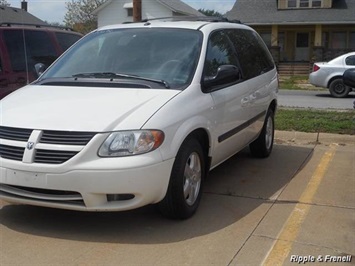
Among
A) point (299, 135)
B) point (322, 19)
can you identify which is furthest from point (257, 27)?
point (299, 135)

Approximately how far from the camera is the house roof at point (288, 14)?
30938mm

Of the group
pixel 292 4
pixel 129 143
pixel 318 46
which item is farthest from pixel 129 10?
pixel 129 143

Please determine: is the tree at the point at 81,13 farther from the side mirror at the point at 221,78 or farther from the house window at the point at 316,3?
the side mirror at the point at 221,78

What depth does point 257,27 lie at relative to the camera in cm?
3350

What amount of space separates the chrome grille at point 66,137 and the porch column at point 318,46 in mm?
27438

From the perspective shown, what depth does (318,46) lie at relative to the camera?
3055 centimetres

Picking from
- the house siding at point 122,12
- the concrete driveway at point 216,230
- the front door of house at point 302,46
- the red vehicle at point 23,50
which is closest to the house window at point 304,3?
the front door of house at point 302,46

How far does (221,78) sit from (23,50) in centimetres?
390

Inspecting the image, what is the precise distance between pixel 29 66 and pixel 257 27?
27.5 metres

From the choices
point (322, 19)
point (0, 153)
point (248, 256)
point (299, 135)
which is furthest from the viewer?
point (322, 19)

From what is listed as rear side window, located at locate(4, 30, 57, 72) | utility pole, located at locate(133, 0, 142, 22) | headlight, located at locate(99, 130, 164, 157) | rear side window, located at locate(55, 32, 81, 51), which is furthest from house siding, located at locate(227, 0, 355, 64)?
headlight, located at locate(99, 130, 164, 157)

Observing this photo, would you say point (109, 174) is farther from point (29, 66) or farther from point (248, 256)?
point (29, 66)

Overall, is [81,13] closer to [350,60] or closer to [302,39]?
[302,39]

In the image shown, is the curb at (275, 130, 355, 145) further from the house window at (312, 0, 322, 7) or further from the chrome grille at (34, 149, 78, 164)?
the house window at (312, 0, 322, 7)
